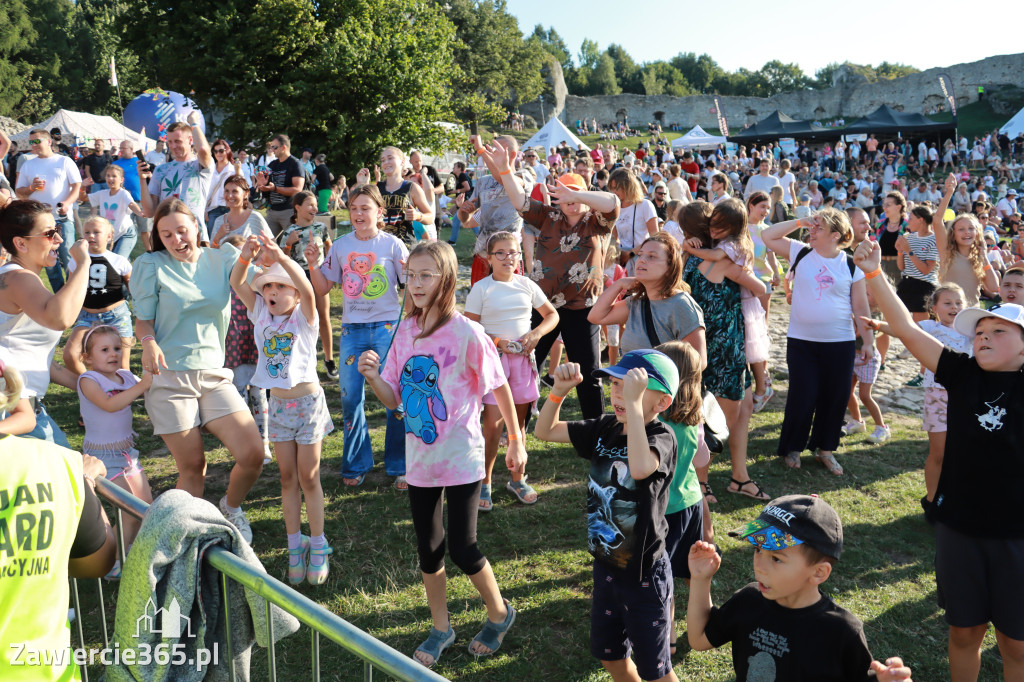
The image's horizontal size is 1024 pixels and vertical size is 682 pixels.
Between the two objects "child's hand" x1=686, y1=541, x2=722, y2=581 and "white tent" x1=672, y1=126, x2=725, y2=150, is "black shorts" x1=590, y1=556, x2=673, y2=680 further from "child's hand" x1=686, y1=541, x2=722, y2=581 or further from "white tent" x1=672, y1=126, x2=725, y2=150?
"white tent" x1=672, y1=126, x2=725, y2=150

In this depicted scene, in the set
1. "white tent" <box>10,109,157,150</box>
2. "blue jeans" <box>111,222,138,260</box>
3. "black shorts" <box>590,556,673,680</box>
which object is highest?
"white tent" <box>10,109,157,150</box>

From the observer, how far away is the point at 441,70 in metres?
19.4

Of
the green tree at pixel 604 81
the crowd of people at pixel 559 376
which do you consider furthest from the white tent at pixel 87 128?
the green tree at pixel 604 81

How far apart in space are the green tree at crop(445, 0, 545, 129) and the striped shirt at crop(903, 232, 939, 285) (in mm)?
46555

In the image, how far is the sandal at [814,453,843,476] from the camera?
5832mm

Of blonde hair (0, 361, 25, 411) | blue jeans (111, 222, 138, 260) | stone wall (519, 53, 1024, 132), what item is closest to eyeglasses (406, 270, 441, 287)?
blonde hair (0, 361, 25, 411)

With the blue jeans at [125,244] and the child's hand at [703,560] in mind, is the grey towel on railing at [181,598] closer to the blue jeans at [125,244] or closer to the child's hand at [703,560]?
the child's hand at [703,560]

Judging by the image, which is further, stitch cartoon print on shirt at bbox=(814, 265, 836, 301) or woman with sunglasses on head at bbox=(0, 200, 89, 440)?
stitch cartoon print on shirt at bbox=(814, 265, 836, 301)

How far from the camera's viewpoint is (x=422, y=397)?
3453mm

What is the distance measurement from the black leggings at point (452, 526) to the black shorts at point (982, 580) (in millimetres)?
1987

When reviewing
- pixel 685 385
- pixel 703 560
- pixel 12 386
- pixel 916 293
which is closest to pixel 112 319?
pixel 12 386

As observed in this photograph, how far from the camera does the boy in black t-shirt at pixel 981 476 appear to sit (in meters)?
2.86

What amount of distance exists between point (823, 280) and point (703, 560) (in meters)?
3.80

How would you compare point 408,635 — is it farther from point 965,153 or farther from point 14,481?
point 965,153
